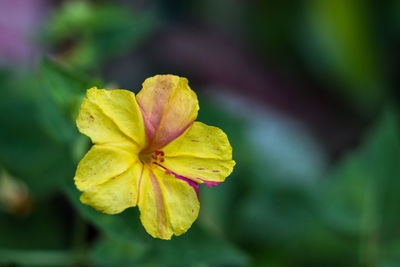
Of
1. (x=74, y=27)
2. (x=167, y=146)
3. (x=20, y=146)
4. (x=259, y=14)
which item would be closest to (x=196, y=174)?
(x=167, y=146)

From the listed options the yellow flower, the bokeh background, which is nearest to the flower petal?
the yellow flower

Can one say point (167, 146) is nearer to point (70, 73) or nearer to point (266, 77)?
point (70, 73)

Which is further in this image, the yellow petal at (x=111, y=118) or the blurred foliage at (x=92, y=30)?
the blurred foliage at (x=92, y=30)

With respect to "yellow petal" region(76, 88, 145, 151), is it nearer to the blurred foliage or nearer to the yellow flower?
the yellow flower


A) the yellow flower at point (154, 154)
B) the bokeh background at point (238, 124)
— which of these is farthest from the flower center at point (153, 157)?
the bokeh background at point (238, 124)

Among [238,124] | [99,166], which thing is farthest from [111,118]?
[238,124]

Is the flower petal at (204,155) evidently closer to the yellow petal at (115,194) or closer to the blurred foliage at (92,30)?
the yellow petal at (115,194)

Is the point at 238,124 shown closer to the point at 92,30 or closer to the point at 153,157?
the point at 92,30
